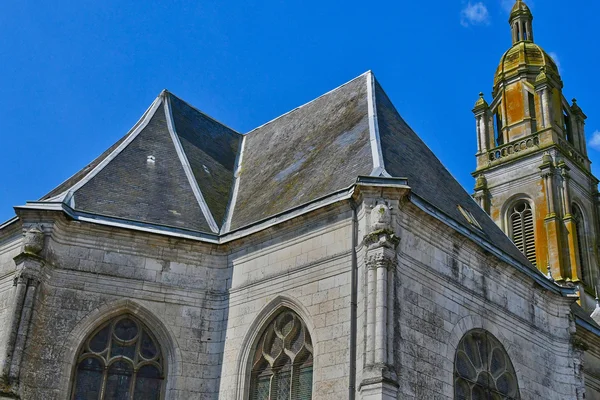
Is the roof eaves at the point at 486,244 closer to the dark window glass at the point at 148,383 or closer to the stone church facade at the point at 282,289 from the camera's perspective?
the stone church facade at the point at 282,289

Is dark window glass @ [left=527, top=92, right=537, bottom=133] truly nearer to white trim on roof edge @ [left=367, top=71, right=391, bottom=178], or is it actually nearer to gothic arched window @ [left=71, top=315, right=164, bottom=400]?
white trim on roof edge @ [left=367, top=71, right=391, bottom=178]

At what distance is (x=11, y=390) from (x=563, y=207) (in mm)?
22198

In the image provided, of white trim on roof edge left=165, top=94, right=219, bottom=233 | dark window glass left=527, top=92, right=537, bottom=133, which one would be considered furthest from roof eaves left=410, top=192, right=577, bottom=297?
dark window glass left=527, top=92, right=537, bottom=133

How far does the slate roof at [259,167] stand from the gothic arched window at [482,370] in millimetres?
1933

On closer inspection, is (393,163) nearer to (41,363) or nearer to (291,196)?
(291,196)

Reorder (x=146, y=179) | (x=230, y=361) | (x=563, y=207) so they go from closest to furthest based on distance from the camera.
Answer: (x=230, y=361) → (x=146, y=179) → (x=563, y=207)

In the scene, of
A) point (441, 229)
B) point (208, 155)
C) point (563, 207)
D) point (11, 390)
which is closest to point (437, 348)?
point (441, 229)

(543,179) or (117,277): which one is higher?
(543,179)

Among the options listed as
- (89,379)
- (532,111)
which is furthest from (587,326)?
(532,111)

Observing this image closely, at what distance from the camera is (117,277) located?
14.2 m

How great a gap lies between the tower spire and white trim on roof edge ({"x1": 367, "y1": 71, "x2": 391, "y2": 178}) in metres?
20.0

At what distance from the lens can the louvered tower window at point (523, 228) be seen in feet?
97.0

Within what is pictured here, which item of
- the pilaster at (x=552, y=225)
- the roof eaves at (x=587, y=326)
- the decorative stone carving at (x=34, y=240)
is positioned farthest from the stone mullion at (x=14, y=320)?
the pilaster at (x=552, y=225)

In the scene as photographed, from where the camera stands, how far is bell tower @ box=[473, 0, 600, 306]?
95.2 ft
